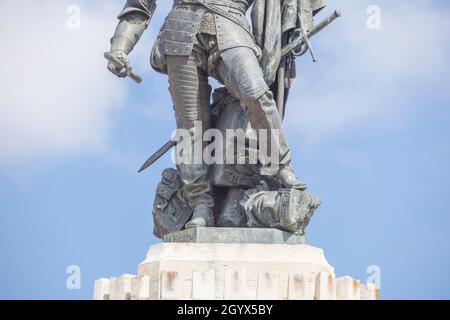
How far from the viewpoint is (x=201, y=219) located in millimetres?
24344

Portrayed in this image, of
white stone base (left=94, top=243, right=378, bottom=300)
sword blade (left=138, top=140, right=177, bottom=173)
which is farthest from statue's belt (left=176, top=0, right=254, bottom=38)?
white stone base (left=94, top=243, right=378, bottom=300)

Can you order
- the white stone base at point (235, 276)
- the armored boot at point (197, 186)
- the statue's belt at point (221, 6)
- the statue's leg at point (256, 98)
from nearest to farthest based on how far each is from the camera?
the white stone base at point (235, 276) < the statue's leg at point (256, 98) < the statue's belt at point (221, 6) < the armored boot at point (197, 186)

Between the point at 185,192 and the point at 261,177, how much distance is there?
101 centimetres

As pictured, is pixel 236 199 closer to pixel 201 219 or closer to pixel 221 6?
pixel 201 219

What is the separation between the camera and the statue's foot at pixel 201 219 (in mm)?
24225

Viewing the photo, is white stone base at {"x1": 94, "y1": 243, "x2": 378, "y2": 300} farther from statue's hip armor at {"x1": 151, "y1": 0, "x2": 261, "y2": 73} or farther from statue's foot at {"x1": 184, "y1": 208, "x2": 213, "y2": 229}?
statue's hip armor at {"x1": 151, "y1": 0, "x2": 261, "y2": 73}

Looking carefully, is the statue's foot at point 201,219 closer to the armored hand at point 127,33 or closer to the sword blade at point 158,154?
the sword blade at point 158,154

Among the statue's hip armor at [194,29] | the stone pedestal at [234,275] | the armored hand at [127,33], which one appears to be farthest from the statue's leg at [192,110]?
the stone pedestal at [234,275]

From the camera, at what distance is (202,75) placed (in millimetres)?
24812

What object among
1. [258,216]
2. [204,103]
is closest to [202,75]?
[204,103]

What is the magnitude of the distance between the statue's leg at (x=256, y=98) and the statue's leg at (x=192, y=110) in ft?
1.52
